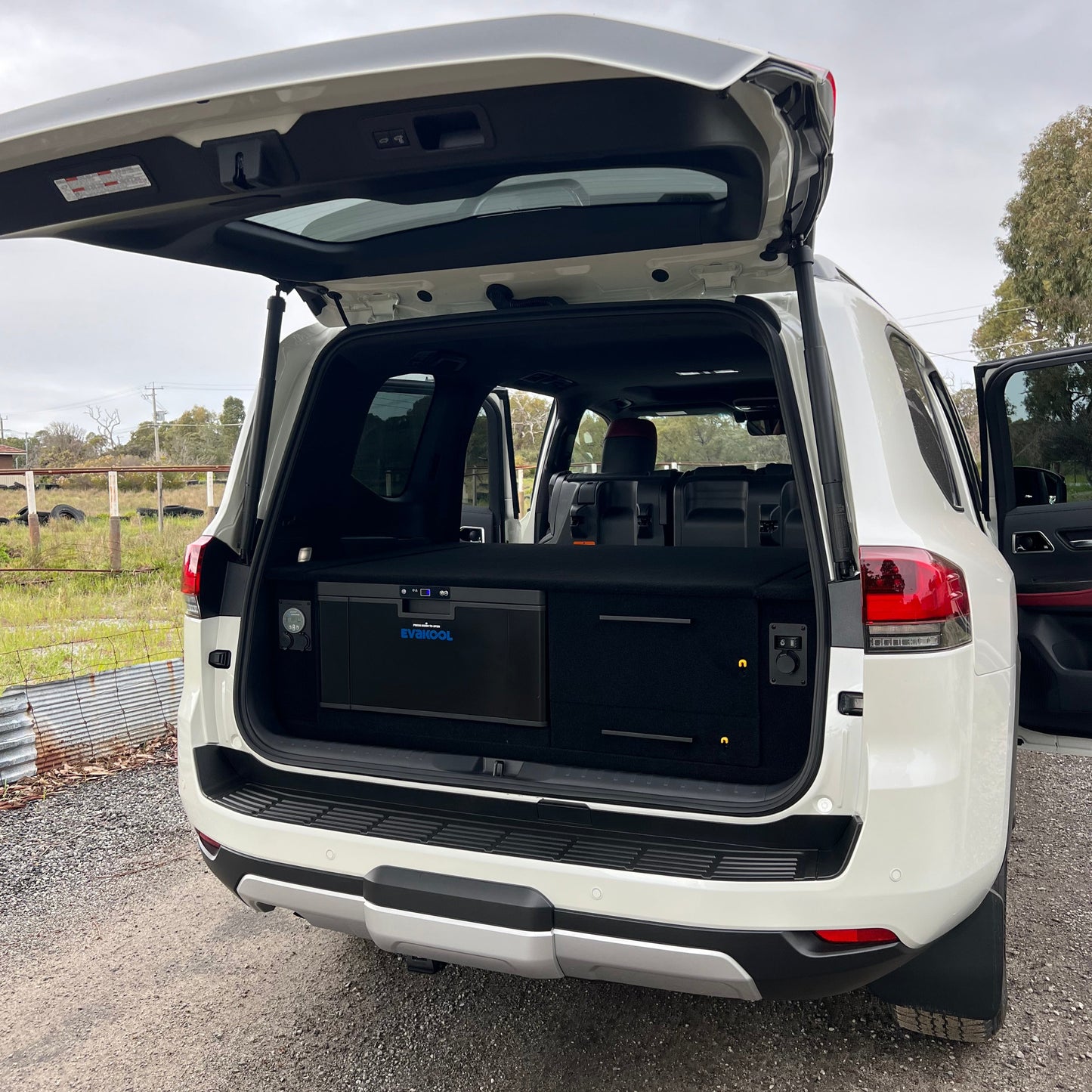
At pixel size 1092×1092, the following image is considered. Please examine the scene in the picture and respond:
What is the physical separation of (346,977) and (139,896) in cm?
105

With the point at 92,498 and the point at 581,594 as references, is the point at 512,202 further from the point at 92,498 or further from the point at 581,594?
the point at 92,498

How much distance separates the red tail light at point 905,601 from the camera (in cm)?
193

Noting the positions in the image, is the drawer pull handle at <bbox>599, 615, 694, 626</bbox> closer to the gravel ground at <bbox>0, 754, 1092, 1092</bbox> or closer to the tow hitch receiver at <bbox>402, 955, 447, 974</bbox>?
the tow hitch receiver at <bbox>402, 955, 447, 974</bbox>

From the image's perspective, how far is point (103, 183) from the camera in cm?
203

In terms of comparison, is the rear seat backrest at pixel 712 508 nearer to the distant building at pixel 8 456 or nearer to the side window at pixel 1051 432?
the side window at pixel 1051 432

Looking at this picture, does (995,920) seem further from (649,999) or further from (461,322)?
(461,322)

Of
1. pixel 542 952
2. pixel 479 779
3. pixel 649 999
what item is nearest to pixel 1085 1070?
pixel 649 999

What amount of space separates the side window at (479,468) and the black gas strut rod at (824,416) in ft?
8.37

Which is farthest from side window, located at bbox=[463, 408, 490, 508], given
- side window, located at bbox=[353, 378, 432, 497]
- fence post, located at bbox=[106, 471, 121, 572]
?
fence post, located at bbox=[106, 471, 121, 572]

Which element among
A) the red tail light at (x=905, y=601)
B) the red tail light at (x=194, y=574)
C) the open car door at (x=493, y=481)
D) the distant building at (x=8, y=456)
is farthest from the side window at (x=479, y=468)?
the distant building at (x=8, y=456)

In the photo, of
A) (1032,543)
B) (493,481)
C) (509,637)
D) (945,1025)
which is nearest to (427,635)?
(509,637)

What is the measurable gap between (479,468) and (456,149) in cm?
340

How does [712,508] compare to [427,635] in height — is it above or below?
above

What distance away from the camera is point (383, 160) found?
1893mm
